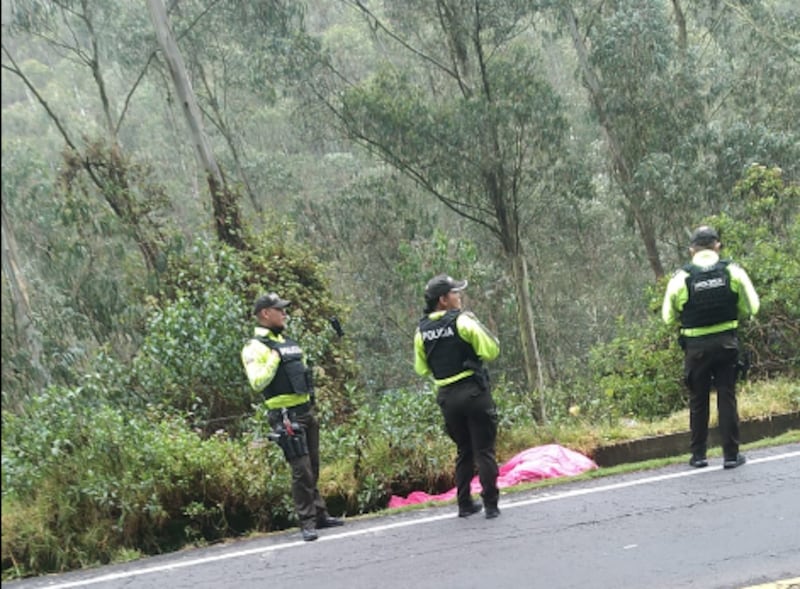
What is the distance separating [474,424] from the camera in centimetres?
592

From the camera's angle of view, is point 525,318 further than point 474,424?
Yes

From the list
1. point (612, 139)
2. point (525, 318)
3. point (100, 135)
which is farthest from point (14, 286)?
point (612, 139)

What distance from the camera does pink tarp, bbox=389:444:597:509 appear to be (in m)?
7.13

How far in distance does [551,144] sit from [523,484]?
11.7m

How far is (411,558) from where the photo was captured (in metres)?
5.12

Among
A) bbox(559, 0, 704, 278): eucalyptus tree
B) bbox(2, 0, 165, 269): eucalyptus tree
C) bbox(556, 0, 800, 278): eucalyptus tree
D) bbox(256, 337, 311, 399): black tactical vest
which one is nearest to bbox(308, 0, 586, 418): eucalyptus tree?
bbox(559, 0, 704, 278): eucalyptus tree

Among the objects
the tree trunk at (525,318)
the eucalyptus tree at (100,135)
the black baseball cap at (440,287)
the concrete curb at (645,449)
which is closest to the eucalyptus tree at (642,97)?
the tree trunk at (525,318)

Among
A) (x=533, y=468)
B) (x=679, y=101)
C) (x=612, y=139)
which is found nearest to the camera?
(x=533, y=468)

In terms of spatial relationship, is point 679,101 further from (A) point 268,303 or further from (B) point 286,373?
(B) point 286,373

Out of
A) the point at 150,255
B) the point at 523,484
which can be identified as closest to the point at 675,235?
the point at 150,255

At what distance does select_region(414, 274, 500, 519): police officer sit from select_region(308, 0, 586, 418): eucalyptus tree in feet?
37.6

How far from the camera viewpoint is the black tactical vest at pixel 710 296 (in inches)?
256

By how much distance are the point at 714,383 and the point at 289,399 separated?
3328 millimetres

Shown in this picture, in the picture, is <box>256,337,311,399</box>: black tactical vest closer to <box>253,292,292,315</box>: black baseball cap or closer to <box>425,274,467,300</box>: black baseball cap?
<box>253,292,292,315</box>: black baseball cap
